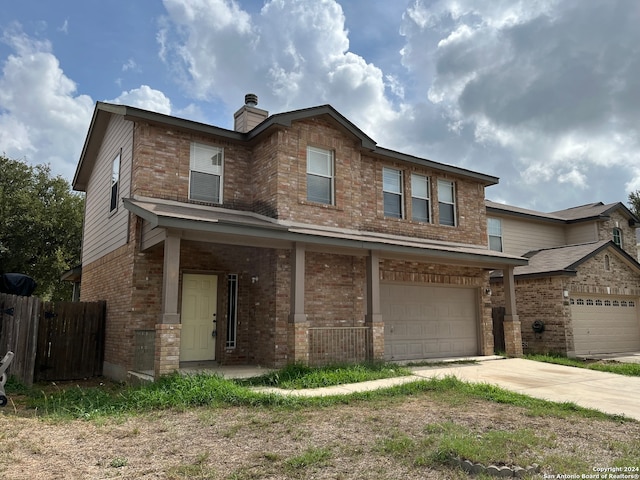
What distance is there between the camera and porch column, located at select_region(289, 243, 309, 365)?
1060 cm

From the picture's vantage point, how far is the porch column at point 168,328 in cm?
912

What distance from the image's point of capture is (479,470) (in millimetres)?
4781

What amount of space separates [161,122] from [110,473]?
28.7 ft

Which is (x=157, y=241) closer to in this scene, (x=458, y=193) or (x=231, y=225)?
(x=231, y=225)

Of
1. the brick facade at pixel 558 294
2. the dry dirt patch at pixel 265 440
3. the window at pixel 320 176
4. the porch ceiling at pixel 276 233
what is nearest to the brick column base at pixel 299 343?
the porch ceiling at pixel 276 233

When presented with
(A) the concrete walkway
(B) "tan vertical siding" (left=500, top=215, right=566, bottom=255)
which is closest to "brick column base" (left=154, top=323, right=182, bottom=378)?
(A) the concrete walkway

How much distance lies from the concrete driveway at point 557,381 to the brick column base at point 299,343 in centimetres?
252

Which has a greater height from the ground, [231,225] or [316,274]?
[231,225]

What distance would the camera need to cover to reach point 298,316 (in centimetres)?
1072

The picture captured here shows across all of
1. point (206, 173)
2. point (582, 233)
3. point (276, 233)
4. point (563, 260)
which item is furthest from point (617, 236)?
point (206, 173)

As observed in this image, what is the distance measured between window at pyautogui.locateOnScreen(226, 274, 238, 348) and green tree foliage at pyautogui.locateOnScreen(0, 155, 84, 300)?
19.0 metres

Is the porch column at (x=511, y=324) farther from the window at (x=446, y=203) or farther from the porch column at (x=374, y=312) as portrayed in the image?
the porch column at (x=374, y=312)

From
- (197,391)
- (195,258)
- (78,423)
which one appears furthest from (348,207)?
(78,423)

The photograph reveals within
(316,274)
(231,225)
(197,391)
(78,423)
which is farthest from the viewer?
(316,274)
